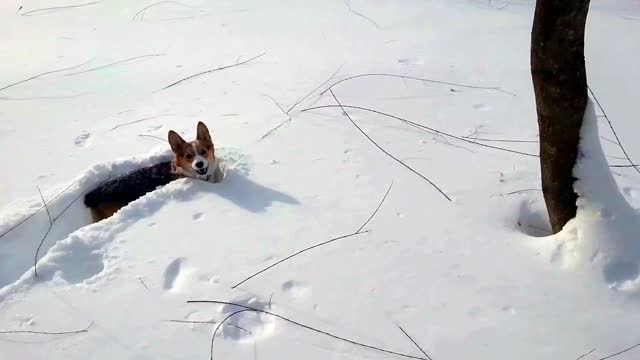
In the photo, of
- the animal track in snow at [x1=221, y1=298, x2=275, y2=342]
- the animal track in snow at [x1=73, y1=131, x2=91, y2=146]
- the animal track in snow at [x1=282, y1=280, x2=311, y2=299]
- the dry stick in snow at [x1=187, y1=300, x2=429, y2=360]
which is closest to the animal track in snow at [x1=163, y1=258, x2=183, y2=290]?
the dry stick in snow at [x1=187, y1=300, x2=429, y2=360]

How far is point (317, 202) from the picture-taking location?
3111 mm

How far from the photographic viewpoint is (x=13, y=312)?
246 cm

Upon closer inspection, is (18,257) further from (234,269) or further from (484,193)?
(484,193)

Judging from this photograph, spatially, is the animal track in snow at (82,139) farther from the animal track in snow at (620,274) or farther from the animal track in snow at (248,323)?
the animal track in snow at (620,274)

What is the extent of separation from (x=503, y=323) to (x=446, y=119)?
1920mm

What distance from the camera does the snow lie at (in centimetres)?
229

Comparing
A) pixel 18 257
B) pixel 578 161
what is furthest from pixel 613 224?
pixel 18 257

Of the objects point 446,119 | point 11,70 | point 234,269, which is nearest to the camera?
point 234,269

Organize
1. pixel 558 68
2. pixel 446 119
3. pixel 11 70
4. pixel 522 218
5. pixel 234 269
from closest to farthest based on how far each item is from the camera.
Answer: pixel 558 68 < pixel 234 269 < pixel 522 218 < pixel 446 119 < pixel 11 70

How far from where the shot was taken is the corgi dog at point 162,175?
3410 mm

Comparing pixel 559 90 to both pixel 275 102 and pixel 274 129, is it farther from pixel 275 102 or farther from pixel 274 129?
pixel 275 102

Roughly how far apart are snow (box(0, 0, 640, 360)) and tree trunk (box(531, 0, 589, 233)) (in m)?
0.07

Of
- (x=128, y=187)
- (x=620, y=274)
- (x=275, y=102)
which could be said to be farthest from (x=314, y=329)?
(x=275, y=102)

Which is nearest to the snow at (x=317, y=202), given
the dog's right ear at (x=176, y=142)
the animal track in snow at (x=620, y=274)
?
the animal track in snow at (x=620, y=274)
